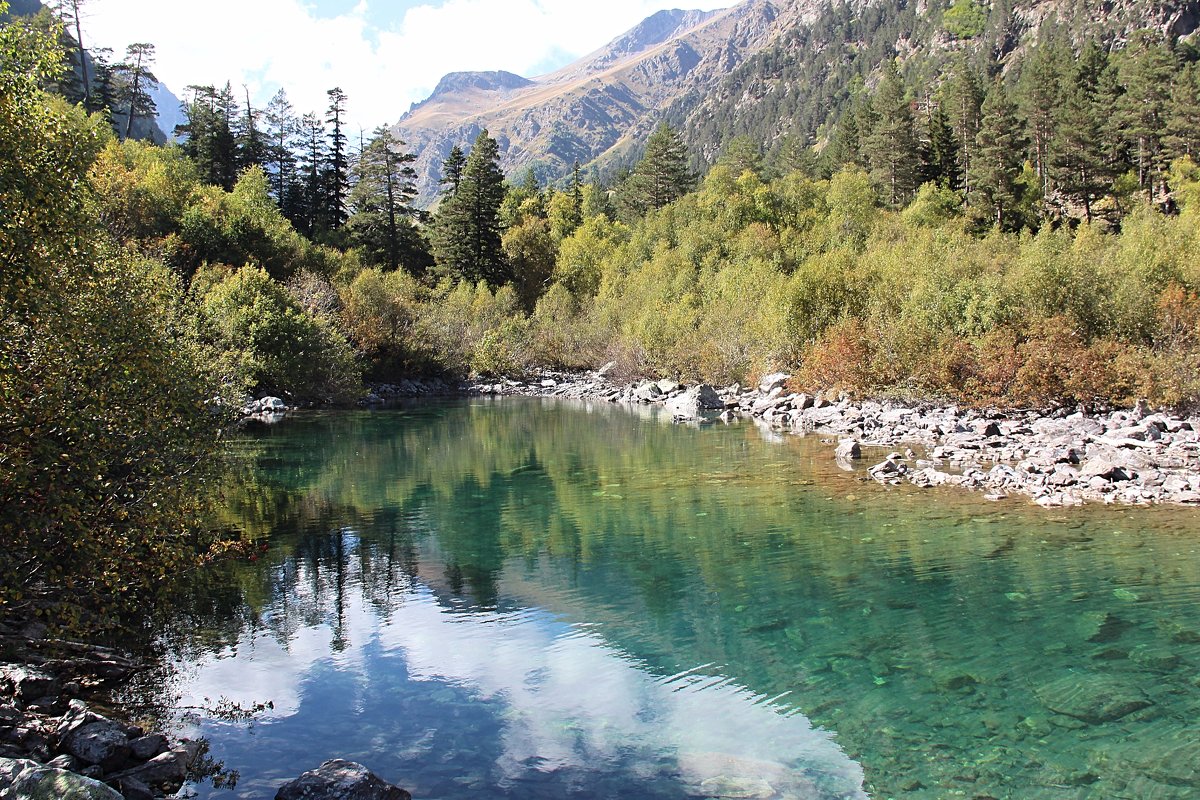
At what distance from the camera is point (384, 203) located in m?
95.1

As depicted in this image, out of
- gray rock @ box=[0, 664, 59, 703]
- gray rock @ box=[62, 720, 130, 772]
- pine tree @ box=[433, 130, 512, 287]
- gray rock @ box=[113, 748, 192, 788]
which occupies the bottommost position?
gray rock @ box=[113, 748, 192, 788]

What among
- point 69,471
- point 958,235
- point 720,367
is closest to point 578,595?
point 69,471

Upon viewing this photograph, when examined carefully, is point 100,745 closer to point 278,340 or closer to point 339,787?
point 339,787

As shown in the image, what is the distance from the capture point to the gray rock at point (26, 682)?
1038 cm

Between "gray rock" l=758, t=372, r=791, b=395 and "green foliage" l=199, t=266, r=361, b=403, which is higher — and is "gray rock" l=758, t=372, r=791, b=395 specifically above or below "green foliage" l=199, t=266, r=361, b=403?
below

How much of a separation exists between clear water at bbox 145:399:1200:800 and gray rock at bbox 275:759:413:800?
A: 0.74 meters

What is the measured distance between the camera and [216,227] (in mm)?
62812

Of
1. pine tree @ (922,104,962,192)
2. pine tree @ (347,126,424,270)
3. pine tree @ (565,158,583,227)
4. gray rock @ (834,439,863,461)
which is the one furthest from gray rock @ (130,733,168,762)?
pine tree @ (565,158,583,227)

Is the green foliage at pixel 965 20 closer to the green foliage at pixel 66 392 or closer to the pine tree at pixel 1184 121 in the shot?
the pine tree at pixel 1184 121

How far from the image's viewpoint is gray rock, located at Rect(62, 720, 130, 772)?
905cm

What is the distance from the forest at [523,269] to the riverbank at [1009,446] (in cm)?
207

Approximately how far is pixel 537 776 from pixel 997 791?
5511mm

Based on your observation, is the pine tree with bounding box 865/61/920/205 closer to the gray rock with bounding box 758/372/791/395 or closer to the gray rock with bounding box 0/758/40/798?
the gray rock with bounding box 758/372/791/395

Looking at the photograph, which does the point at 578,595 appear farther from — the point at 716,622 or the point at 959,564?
the point at 959,564
